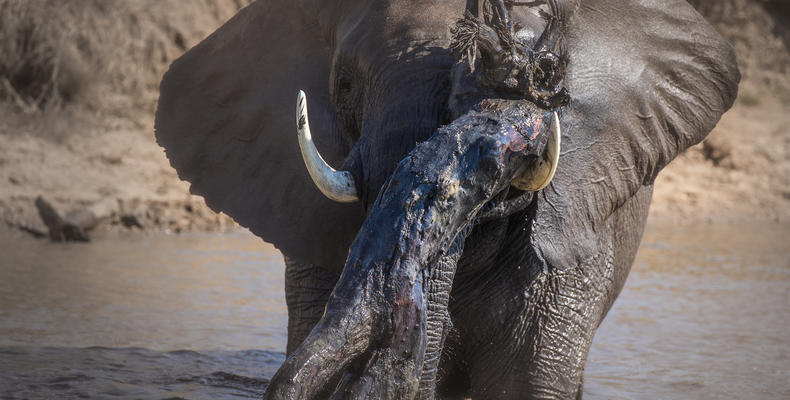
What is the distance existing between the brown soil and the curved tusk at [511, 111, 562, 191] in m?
5.75

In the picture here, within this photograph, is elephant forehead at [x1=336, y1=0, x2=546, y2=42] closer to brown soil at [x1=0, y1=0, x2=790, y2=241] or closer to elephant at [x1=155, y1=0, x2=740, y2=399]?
elephant at [x1=155, y1=0, x2=740, y2=399]

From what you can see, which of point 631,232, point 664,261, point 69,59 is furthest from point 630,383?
point 69,59

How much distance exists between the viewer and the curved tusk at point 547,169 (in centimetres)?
260

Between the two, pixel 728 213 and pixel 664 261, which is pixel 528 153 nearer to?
pixel 664 261

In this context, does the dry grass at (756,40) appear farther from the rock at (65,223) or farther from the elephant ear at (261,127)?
the elephant ear at (261,127)

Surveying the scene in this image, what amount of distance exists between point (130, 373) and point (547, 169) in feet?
8.46

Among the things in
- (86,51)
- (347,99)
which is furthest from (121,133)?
(347,99)

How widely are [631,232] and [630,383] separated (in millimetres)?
1296

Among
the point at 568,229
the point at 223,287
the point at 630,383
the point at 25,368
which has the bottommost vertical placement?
the point at 630,383

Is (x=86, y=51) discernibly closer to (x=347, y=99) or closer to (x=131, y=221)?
(x=131, y=221)

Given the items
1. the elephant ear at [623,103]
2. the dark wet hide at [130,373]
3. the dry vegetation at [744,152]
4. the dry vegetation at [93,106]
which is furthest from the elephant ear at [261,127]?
the dry vegetation at [744,152]

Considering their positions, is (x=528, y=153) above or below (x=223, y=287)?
above

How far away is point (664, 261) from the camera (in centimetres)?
785

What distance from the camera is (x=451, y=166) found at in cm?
244
